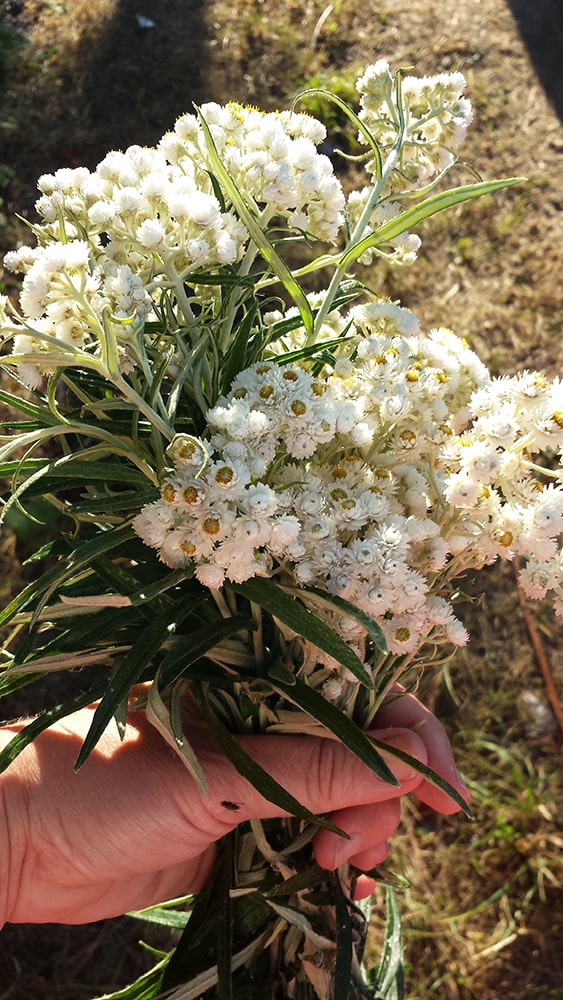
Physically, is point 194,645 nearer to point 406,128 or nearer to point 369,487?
point 369,487

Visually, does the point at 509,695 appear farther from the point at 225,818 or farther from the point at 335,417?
the point at 335,417

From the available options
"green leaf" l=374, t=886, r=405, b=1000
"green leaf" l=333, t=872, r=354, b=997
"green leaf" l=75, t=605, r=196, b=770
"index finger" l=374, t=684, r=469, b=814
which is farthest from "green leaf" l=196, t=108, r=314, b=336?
"green leaf" l=374, t=886, r=405, b=1000

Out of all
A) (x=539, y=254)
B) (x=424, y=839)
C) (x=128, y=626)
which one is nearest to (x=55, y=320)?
(x=128, y=626)

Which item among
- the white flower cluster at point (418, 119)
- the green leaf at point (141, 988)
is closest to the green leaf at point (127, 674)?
the white flower cluster at point (418, 119)

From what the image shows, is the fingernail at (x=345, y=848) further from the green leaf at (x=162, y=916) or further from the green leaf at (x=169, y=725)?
the green leaf at (x=162, y=916)

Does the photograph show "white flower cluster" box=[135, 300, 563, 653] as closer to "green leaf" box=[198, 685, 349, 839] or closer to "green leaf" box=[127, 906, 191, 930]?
"green leaf" box=[198, 685, 349, 839]
